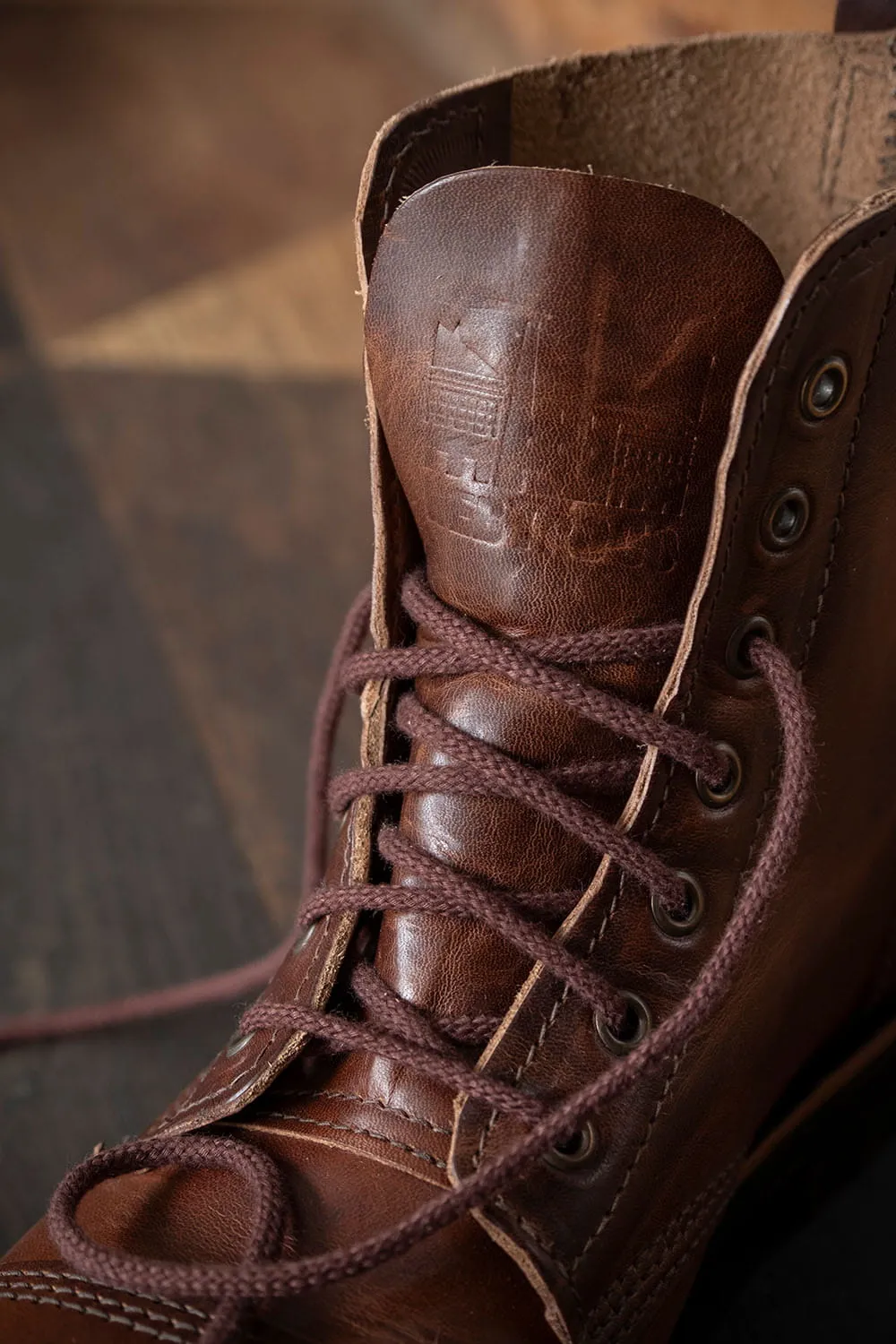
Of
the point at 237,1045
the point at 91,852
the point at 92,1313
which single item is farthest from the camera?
the point at 91,852

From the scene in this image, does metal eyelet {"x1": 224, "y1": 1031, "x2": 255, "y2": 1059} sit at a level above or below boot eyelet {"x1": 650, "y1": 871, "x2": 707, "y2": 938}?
below

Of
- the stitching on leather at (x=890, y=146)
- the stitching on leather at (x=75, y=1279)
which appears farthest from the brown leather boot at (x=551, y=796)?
the stitching on leather at (x=890, y=146)

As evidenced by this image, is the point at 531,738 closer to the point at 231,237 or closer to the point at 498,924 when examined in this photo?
the point at 498,924

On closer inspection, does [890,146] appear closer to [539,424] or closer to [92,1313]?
[539,424]

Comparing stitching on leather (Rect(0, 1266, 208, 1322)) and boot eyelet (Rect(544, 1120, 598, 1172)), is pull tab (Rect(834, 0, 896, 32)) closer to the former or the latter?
boot eyelet (Rect(544, 1120, 598, 1172))

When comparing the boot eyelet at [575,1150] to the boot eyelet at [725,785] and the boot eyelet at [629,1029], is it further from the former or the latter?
the boot eyelet at [725,785]

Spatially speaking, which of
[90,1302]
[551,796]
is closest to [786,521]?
[551,796]

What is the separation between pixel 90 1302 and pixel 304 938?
0.59 ft

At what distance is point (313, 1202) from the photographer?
20.5 inches

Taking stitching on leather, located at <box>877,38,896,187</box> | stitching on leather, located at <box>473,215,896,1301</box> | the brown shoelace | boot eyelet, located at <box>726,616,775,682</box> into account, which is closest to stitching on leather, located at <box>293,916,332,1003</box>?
the brown shoelace

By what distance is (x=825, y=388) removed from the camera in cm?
52

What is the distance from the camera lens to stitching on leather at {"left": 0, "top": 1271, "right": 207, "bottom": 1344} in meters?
0.48

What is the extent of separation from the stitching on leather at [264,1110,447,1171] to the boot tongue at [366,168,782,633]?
22cm

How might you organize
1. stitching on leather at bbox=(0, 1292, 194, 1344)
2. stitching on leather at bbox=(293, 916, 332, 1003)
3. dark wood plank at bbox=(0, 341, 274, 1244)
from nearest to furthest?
1. stitching on leather at bbox=(0, 1292, 194, 1344)
2. stitching on leather at bbox=(293, 916, 332, 1003)
3. dark wood plank at bbox=(0, 341, 274, 1244)
